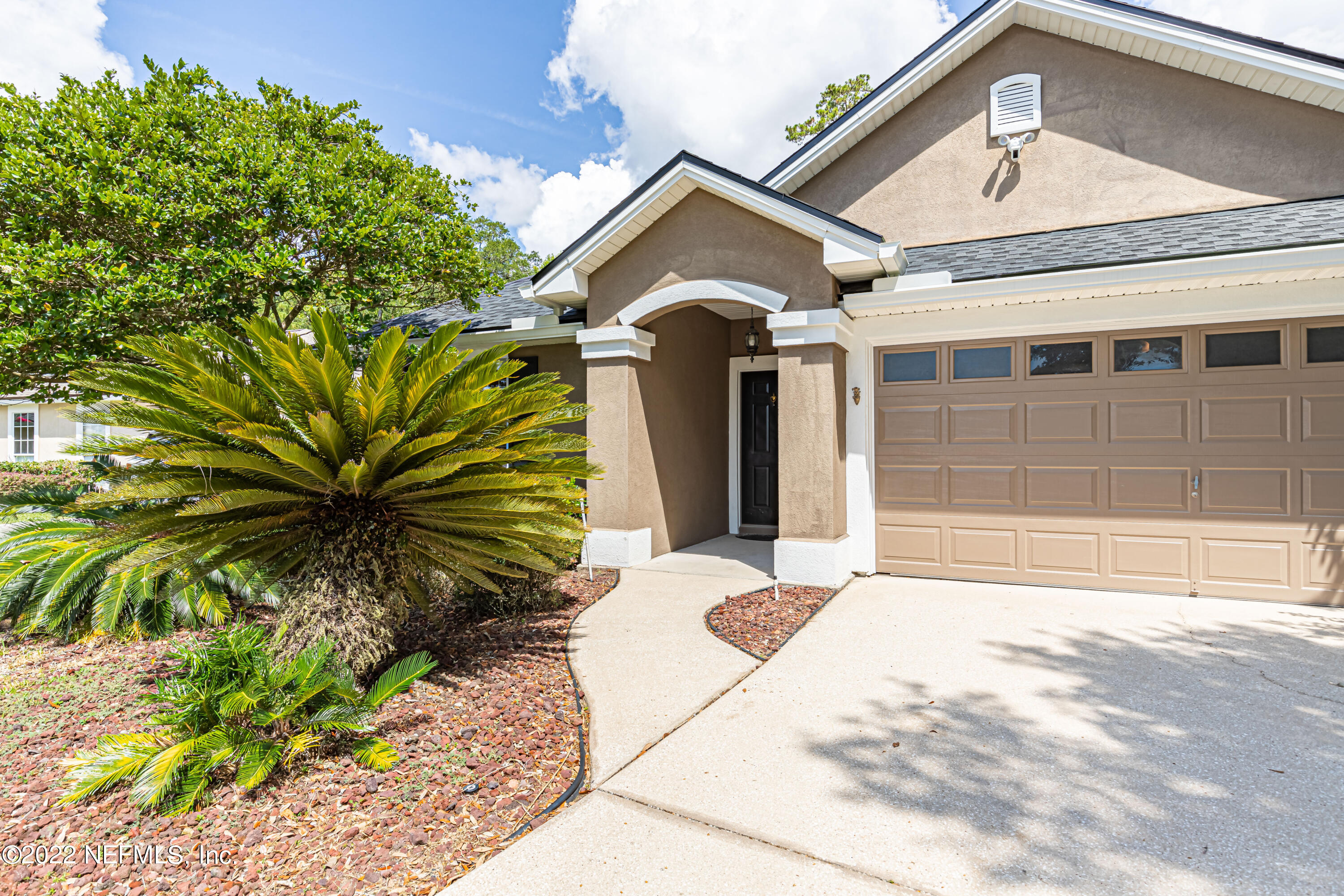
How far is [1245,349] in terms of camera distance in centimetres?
587

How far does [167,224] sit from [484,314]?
3919 millimetres

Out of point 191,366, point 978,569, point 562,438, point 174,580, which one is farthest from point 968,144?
point 174,580

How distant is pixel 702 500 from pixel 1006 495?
13.0 feet

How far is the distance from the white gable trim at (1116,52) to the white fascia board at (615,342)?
3.43 meters

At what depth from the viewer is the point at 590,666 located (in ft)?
14.4

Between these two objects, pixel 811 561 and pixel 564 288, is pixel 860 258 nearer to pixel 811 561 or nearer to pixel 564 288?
pixel 811 561

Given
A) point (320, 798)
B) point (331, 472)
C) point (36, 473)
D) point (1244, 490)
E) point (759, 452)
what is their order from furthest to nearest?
point (36, 473) → point (759, 452) → point (1244, 490) → point (331, 472) → point (320, 798)

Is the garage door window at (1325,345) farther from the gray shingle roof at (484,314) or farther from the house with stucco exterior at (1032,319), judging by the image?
the gray shingle roof at (484,314)

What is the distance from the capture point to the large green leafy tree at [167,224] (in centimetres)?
596

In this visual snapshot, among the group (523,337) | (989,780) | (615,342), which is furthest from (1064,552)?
(523,337)

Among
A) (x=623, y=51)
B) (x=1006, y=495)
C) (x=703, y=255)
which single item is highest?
(x=623, y=51)

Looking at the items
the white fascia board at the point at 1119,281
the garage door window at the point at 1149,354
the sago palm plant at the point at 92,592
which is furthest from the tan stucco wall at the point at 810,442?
the sago palm plant at the point at 92,592

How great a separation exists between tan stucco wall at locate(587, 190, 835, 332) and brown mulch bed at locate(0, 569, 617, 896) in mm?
4364

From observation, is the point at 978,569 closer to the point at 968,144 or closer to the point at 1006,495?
the point at 1006,495
